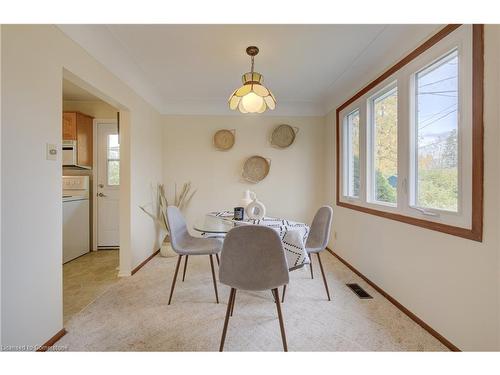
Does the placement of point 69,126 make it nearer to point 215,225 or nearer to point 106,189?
point 106,189

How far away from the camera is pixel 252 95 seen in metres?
1.99

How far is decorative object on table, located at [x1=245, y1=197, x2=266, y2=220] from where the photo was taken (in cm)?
225

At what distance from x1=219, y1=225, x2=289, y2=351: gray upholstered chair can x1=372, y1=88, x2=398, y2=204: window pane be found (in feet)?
4.88

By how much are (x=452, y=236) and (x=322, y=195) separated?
2.38m

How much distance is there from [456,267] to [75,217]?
4161 mm

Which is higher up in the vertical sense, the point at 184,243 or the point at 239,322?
the point at 184,243

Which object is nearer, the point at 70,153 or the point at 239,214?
the point at 239,214

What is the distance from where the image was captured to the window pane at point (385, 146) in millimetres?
2166

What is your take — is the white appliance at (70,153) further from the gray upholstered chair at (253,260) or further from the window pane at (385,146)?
the window pane at (385,146)

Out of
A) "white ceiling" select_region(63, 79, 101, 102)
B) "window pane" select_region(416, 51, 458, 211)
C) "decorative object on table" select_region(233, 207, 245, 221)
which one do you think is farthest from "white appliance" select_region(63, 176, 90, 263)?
"window pane" select_region(416, 51, 458, 211)

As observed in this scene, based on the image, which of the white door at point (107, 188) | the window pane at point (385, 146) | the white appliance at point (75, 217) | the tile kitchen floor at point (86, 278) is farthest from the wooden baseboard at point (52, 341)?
the window pane at point (385, 146)

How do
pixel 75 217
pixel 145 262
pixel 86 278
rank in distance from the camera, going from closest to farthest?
pixel 86 278 < pixel 145 262 < pixel 75 217

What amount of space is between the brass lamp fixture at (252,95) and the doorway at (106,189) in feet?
8.23

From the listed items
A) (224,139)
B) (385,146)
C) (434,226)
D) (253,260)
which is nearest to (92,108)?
(224,139)
